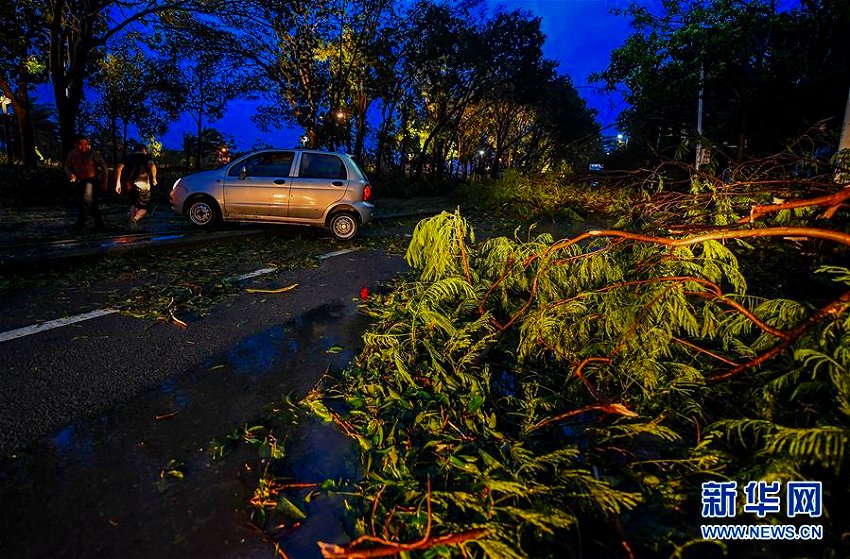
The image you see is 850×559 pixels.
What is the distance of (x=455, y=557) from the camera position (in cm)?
159

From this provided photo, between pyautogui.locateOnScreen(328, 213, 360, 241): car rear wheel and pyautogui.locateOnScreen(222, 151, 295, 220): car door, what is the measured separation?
3.32 feet

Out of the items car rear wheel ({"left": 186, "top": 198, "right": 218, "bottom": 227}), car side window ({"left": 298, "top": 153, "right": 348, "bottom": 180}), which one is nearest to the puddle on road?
car side window ({"left": 298, "top": 153, "right": 348, "bottom": 180})

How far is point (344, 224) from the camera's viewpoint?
8703 mm

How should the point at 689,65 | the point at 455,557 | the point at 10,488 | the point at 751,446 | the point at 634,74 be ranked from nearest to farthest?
the point at 455,557 < the point at 10,488 < the point at 751,446 < the point at 689,65 < the point at 634,74

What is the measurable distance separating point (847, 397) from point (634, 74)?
21.3 metres

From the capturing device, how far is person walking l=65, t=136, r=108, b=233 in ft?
24.1

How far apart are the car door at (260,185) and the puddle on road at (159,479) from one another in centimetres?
605

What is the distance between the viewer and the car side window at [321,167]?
27.7 feet

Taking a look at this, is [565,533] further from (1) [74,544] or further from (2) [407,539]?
(1) [74,544]

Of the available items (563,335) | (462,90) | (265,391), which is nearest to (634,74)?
(462,90)

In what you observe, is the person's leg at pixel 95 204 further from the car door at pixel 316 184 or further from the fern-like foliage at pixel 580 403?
the fern-like foliage at pixel 580 403

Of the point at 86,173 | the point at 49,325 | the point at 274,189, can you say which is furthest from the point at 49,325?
the point at 86,173

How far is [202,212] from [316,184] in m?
2.57

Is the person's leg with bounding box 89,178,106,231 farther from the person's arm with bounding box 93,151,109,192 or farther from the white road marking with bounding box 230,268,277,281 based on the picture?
the white road marking with bounding box 230,268,277,281
